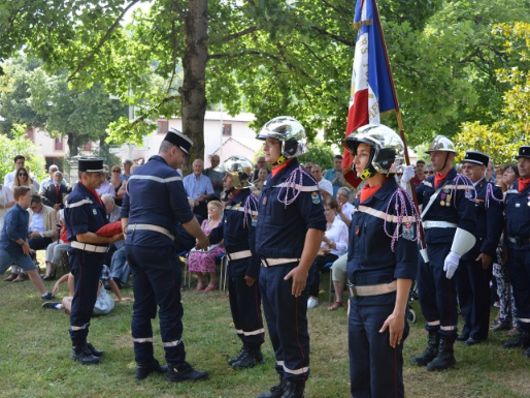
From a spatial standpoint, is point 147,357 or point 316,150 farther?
point 316,150

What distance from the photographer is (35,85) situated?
176 feet

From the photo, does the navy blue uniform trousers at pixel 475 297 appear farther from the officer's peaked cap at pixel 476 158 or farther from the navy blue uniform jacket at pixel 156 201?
the navy blue uniform jacket at pixel 156 201

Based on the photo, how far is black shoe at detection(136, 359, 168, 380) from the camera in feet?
22.6

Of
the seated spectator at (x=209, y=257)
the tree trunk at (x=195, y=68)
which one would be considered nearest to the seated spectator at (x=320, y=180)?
the seated spectator at (x=209, y=257)

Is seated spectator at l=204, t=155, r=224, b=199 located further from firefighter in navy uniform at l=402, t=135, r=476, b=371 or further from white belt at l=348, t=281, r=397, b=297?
white belt at l=348, t=281, r=397, b=297

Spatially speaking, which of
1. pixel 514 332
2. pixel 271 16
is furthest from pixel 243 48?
pixel 514 332

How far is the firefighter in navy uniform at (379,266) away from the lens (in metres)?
4.56

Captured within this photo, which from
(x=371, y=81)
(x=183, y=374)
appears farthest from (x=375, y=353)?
(x=371, y=81)

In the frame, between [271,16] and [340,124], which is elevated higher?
[271,16]

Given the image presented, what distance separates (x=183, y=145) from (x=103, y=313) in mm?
3933

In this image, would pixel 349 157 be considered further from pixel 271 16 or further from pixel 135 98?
pixel 135 98

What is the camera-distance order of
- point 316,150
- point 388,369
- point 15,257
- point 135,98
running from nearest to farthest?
point 388,369 → point 15,257 → point 135,98 → point 316,150

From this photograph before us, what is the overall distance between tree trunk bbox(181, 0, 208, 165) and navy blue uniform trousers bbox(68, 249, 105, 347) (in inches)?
271

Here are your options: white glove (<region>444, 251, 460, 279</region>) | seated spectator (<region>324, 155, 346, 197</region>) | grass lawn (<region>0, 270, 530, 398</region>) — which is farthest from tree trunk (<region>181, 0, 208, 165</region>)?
white glove (<region>444, 251, 460, 279</region>)
